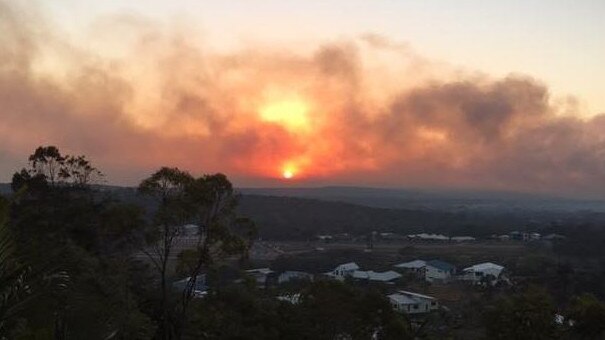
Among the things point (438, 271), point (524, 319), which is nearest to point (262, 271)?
point (438, 271)

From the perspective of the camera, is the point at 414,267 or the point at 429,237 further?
the point at 429,237

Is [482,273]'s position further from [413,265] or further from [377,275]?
[377,275]

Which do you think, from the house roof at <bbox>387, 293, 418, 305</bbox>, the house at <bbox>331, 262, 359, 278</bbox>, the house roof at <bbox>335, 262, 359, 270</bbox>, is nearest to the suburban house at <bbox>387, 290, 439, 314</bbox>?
the house roof at <bbox>387, 293, 418, 305</bbox>

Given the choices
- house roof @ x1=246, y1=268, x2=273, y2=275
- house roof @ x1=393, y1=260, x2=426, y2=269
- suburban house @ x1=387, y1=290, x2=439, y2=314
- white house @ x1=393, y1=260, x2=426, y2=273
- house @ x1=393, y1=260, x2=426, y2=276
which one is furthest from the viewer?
house roof @ x1=393, y1=260, x2=426, y2=269

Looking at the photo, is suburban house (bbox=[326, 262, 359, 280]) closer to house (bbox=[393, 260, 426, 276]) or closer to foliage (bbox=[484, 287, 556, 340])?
house (bbox=[393, 260, 426, 276])

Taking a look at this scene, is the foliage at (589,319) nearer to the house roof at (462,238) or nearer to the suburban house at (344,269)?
the suburban house at (344,269)

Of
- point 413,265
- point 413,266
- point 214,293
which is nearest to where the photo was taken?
point 214,293
